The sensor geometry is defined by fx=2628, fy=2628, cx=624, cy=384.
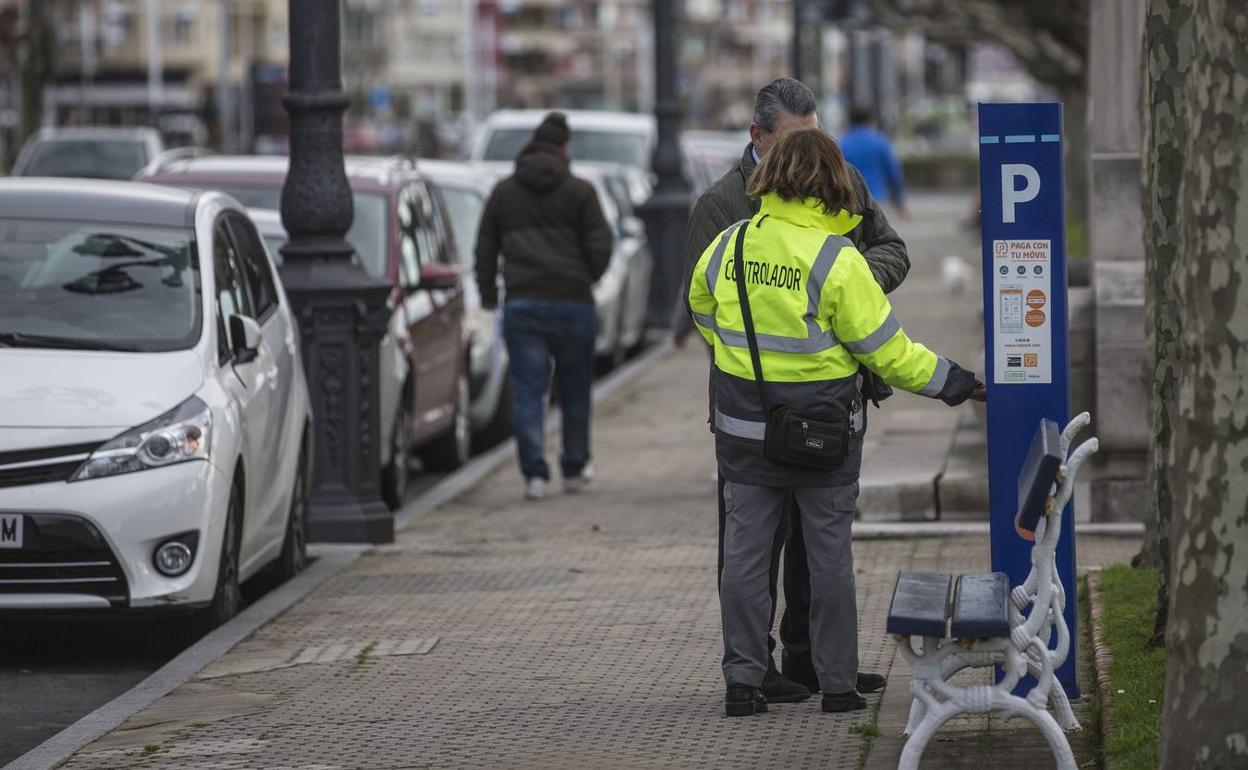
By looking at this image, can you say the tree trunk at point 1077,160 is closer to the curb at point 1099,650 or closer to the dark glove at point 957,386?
the curb at point 1099,650

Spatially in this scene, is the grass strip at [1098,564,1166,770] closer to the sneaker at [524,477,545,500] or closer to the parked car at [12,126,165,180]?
the sneaker at [524,477,545,500]

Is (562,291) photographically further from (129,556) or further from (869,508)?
(129,556)

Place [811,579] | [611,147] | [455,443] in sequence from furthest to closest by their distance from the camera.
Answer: [611,147]
[455,443]
[811,579]

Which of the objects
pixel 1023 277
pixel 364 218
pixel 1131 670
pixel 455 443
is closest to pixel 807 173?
pixel 1023 277

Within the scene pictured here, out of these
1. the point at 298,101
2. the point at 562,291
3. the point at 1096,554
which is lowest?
the point at 1096,554

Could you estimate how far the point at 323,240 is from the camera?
1134cm

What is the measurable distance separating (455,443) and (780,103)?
7.53 meters

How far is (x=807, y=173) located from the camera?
22.6 feet

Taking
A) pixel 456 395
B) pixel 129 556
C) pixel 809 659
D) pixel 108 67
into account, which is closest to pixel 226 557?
pixel 129 556

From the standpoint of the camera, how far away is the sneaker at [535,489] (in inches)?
515

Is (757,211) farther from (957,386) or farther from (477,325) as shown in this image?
(477,325)

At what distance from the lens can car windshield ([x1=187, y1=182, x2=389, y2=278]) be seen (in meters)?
13.3

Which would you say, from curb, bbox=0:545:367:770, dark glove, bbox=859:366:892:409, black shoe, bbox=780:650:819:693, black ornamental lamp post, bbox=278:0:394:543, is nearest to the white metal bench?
dark glove, bbox=859:366:892:409

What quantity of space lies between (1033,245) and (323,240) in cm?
502
